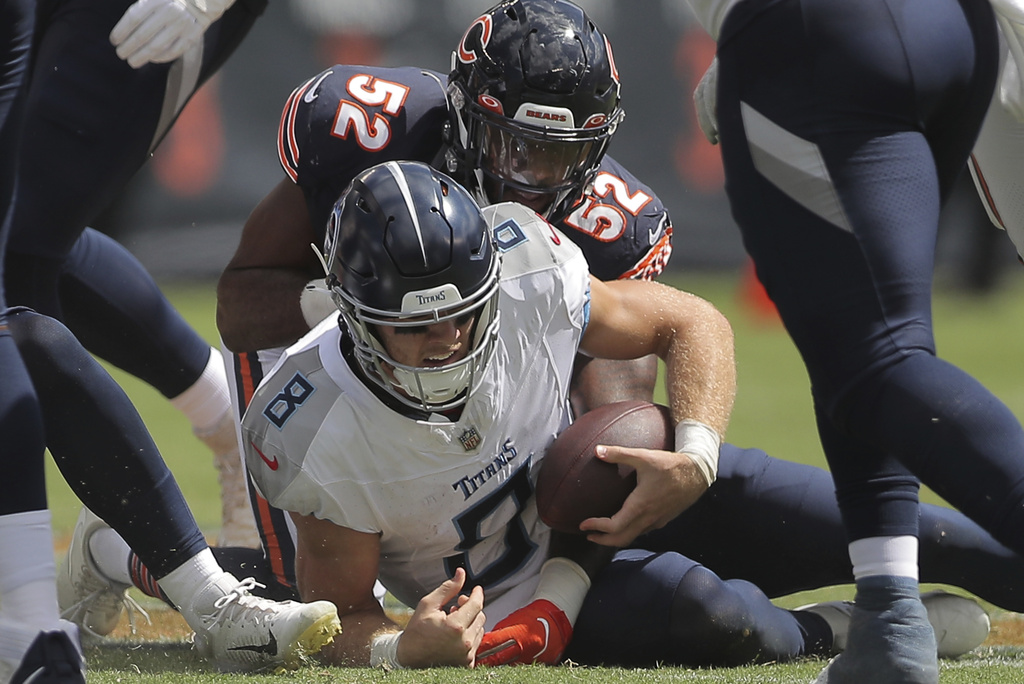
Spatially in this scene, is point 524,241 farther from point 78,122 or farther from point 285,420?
point 78,122

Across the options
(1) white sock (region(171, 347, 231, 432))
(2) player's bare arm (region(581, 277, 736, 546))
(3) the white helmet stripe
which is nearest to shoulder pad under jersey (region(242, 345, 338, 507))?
(3) the white helmet stripe

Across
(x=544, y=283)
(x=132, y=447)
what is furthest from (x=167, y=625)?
(x=544, y=283)

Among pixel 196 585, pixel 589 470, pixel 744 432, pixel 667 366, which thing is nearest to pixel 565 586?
pixel 589 470

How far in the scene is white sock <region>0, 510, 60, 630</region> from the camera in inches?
75.0

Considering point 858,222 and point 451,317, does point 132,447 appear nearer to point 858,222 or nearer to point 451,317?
point 451,317

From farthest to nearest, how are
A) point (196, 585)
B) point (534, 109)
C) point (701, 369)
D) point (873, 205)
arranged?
point (534, 109) < point (701, 369) < point (196, 585) < point (873, 205)

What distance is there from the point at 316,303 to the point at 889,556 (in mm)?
1429

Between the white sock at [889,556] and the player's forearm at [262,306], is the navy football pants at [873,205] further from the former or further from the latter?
the player's forearm at [262,306]

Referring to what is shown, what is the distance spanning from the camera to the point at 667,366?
2635mm

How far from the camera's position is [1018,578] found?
272 centimetres

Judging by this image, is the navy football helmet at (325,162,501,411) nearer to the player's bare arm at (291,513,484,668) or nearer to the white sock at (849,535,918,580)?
the player's bare arm at (291,513,484,668)

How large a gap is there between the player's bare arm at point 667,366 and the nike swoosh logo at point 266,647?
586 mm

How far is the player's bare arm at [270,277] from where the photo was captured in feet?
9.84

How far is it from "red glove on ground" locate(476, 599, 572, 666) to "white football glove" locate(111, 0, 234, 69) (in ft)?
4.55
